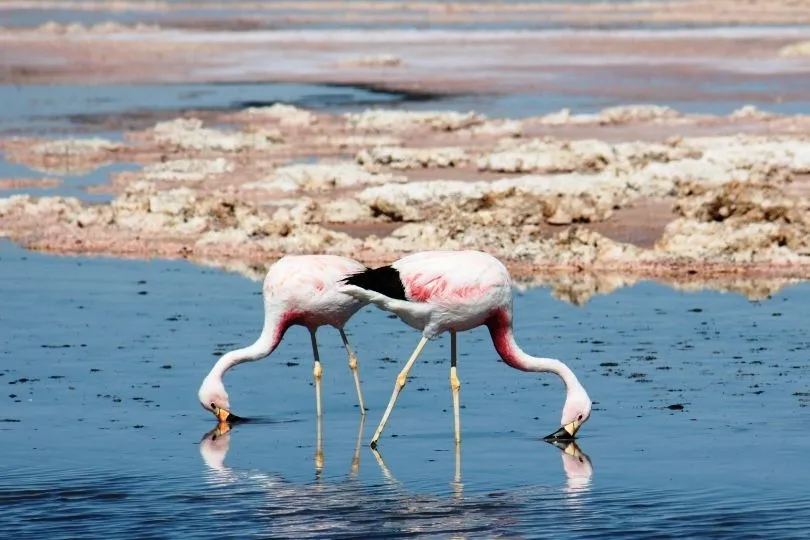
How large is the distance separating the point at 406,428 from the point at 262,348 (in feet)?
3.94

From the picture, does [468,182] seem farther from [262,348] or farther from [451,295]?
[451,295]

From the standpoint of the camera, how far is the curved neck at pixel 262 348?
12.8 m

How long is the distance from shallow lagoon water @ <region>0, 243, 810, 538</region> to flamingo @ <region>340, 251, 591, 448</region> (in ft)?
1.08

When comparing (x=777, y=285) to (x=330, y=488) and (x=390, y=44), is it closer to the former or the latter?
(x=330, y=488)

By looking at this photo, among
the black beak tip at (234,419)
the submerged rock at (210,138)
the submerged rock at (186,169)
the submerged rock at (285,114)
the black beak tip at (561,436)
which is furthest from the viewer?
the submerged rock at (285,114)

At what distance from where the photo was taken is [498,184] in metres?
26.1

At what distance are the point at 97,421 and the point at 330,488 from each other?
2.60 meters

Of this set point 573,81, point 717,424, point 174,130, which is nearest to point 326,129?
point 174,130

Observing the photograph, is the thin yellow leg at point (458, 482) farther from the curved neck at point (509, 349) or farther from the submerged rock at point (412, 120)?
the submerged rock at point (412, 120)

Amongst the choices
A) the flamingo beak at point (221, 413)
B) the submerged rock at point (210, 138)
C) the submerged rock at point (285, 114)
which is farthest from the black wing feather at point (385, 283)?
the submerged rock at point (285, 114)

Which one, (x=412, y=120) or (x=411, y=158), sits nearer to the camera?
(x=411, y=158)

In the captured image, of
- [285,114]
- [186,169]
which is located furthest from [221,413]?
[285,114]

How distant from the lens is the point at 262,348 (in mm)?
12859

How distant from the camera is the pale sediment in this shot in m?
21.1
